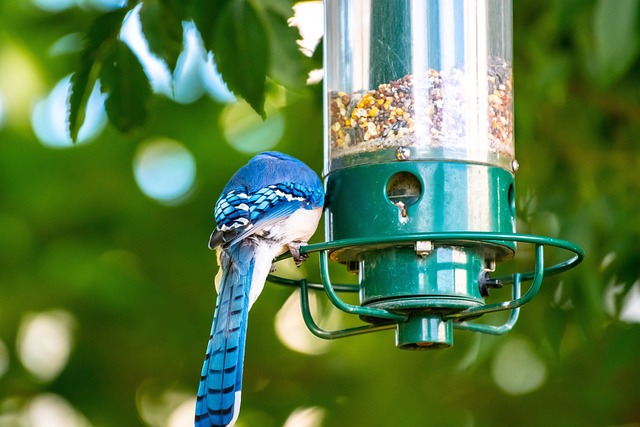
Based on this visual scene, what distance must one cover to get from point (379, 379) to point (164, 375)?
5.17 feet

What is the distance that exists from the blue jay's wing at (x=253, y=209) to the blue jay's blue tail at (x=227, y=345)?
9 centimetres

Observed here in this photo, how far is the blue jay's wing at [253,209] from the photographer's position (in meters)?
4.83

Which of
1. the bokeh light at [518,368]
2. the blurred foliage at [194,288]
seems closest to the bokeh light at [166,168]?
the blurred foliage at [194,288]

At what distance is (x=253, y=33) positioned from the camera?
427cm

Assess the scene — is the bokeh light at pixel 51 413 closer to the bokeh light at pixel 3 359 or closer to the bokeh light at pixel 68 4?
the bokeh light at pixel 3 359

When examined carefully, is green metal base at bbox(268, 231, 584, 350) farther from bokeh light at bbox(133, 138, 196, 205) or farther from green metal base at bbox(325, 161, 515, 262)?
bokeh light at bbox(133, 138, 196, 205)

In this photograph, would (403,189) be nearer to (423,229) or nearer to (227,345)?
(423,229)

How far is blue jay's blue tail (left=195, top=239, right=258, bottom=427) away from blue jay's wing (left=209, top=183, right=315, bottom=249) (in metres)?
0.09

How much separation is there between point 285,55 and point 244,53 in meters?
0.16

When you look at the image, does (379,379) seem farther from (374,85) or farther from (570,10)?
(570,10)

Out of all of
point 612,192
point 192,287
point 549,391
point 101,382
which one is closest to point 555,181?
point 612,192

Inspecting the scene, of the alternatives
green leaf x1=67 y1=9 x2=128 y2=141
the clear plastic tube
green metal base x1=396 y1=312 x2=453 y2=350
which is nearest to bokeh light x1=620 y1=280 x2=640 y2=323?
the clear plastic tube

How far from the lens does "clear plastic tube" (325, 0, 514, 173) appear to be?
482 cm

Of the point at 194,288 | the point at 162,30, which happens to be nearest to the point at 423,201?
the point at 162,30
